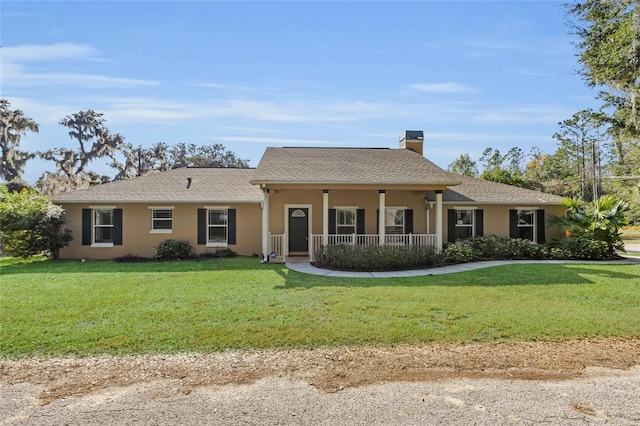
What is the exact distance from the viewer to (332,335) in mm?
5434

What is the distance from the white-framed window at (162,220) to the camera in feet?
48.2

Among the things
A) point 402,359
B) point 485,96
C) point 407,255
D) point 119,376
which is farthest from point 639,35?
point 119,376

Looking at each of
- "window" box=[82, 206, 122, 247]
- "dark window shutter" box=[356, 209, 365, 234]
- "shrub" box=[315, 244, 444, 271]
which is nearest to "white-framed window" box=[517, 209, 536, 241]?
"shrub" box=[315, 244, 444, 271]

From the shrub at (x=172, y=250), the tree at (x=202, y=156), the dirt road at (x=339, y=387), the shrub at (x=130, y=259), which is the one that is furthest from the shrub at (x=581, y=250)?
the tree at (x=202, y=156)

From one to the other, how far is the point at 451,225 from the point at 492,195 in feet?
7.95

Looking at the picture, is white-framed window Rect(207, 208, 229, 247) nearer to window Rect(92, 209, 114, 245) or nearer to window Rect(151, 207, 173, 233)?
window Rect(151, 207, 173, 233)

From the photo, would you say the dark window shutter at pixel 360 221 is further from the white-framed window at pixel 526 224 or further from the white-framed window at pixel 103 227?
the white-framed window at pixel 103 227

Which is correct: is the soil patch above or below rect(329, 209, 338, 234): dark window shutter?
below

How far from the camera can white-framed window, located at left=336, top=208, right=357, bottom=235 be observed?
1516cm

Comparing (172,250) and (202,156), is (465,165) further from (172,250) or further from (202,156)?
(172,250)

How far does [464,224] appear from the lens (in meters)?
15.5

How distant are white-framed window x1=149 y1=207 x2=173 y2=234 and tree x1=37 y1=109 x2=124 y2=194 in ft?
56.5

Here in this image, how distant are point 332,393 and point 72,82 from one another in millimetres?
14294

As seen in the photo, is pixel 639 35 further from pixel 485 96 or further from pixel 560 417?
pixel 560 417
